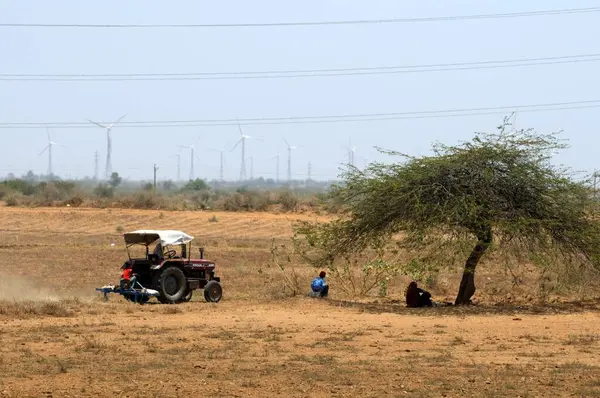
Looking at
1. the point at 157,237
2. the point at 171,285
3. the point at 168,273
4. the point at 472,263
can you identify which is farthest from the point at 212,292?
the point at 472,263

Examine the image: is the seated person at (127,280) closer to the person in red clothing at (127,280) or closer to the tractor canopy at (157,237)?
the person in red clothing at (127,280)

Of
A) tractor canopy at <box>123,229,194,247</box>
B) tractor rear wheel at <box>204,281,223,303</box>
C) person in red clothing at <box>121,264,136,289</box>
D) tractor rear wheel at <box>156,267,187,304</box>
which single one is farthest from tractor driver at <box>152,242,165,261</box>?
tractor rear wheel at <box>204,281,223,303</box>

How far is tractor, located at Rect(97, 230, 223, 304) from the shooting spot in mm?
25844

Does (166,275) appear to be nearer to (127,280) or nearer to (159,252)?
(159,252)

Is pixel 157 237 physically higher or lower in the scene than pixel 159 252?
higher

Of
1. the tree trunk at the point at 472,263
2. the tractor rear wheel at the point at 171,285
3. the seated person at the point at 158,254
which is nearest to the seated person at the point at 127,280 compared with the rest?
the tractor rear wheel at the point at 171,285

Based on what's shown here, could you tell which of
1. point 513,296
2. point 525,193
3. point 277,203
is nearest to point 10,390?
point 525,193

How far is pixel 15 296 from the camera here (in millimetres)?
26672

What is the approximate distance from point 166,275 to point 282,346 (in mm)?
8197

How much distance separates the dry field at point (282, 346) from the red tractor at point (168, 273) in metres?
0.61

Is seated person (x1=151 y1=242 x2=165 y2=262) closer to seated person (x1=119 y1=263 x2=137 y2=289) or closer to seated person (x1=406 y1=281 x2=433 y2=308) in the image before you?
seated person (x1=119 y1=263 x2=137 y2=289)

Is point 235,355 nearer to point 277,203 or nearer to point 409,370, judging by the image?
point 409,370

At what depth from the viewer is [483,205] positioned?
25.1 m

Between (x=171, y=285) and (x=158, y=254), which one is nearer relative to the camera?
(x=171, y=285)
